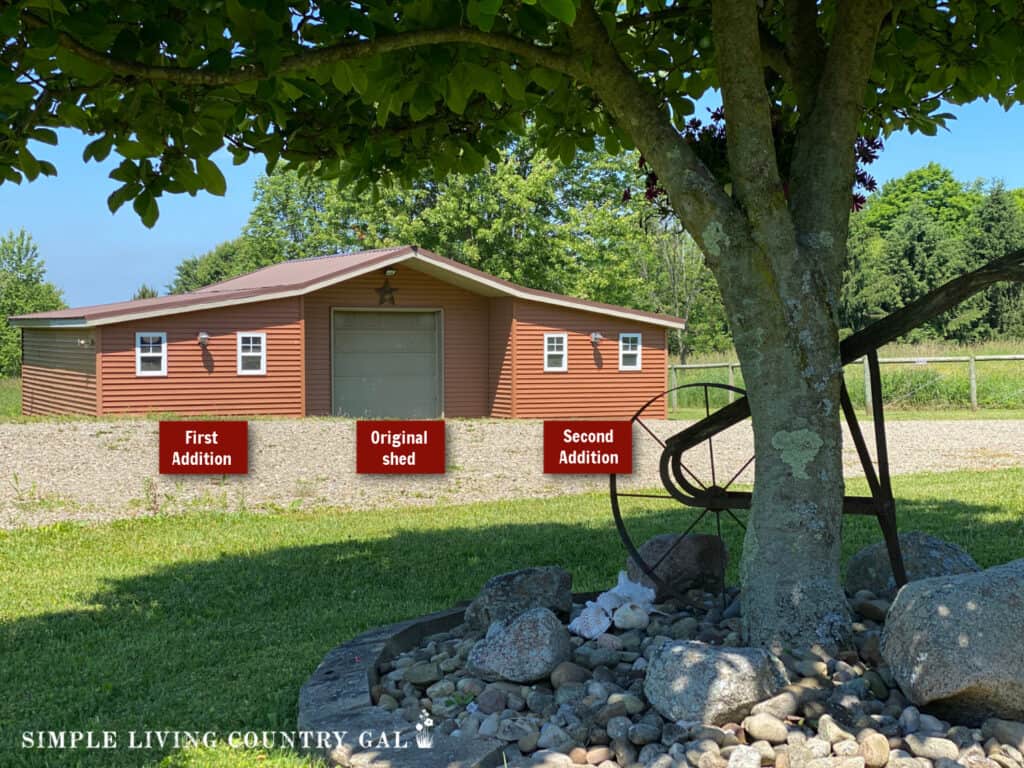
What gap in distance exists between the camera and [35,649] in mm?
5824

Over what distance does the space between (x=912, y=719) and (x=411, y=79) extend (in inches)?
112

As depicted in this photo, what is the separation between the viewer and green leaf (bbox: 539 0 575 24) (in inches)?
106

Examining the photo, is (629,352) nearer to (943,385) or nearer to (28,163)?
(943,385)

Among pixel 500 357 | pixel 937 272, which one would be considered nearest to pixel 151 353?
pixel 500 357

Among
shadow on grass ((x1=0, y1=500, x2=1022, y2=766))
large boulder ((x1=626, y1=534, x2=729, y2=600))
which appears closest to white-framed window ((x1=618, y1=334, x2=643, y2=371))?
shadow on grass ((x1=0, y1=500, x2=1022, y2=766))

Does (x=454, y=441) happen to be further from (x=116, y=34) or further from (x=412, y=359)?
(x=116, y=34)

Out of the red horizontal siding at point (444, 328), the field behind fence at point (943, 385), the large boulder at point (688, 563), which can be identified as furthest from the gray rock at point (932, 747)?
the field behind fence at point (943, 385)

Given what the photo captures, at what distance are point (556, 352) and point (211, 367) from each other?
753cm

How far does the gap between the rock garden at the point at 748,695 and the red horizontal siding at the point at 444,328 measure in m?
18.3

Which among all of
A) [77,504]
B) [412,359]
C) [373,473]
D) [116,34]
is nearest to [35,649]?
[116,34]

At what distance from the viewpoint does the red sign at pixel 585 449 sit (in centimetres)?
1328

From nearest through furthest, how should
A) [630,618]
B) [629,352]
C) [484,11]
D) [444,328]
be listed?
[484,11]
[630,618]
[444,328]
[629,352]

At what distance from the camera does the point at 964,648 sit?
336 cm

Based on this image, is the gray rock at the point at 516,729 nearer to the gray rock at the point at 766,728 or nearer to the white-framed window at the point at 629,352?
the gray rock at the point at 766,728
